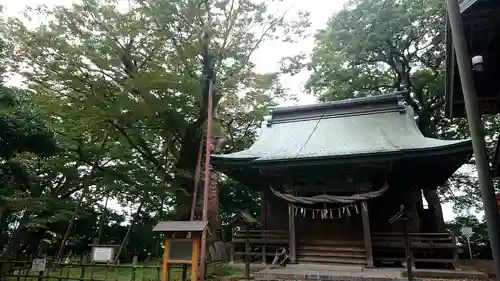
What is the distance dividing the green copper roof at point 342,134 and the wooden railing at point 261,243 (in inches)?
111

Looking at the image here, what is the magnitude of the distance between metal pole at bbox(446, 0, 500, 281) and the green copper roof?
566cm

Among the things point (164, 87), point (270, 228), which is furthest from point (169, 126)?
point (270, 228)

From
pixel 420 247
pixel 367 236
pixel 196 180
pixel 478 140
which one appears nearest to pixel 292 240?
pixel 367 236

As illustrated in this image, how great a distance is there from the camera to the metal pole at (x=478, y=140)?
3.26 metres

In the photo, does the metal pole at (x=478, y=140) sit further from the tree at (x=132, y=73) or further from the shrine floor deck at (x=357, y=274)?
the tree at (x=132, y=73)

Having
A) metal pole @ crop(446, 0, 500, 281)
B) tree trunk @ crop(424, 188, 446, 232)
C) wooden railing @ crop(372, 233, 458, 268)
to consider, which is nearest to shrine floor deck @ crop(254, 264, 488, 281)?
wooden railing @ crop(372, 233, 458, 268)

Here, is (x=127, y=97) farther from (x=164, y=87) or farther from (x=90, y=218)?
(x=90, y=218)

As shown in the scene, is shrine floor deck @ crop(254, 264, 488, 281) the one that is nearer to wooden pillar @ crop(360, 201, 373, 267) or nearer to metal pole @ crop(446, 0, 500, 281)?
wooden pillar @ crop(360, 201, 373, 267)

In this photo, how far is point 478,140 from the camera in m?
3.46

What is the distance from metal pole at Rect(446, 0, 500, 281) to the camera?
10.7 feet

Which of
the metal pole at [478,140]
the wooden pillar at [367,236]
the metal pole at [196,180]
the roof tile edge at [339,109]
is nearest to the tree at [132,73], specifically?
the metal pole at [196,180]

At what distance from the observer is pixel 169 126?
1222 centimetres

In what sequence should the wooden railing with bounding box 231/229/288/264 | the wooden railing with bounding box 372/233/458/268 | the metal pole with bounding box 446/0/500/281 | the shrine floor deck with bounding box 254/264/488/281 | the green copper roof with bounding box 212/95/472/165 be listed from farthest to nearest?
the wooden railing with bounding box 231/229/288/264 < the green copper roof with bounding box 212/95/472/165 < the wooden railing with bounding box 372/233/458/268 < the shrine floor deck with bounding box 254/264/488/281 < the metal pole with bounding box 446/0/500/281

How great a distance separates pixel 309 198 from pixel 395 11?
11456mm
